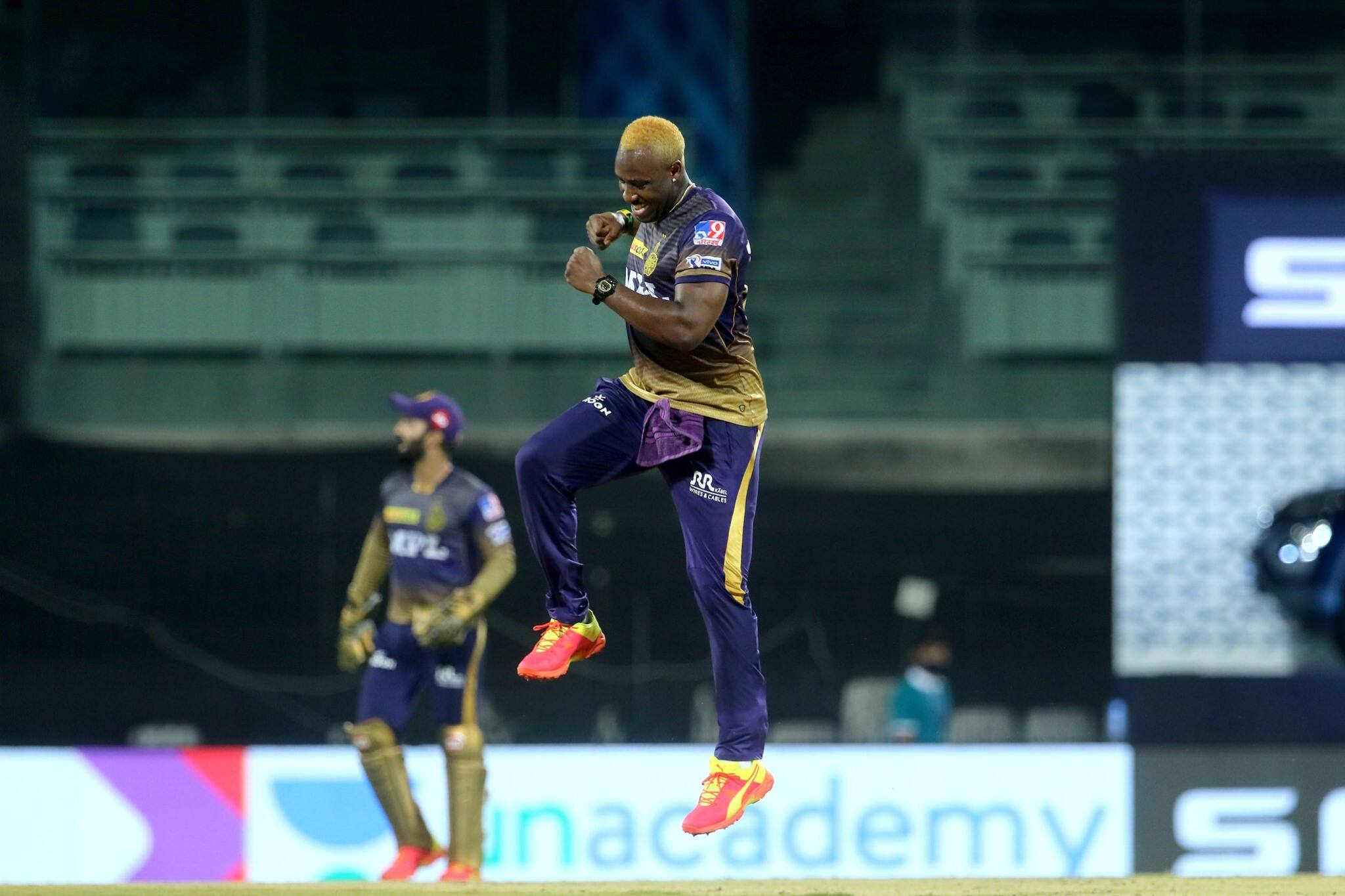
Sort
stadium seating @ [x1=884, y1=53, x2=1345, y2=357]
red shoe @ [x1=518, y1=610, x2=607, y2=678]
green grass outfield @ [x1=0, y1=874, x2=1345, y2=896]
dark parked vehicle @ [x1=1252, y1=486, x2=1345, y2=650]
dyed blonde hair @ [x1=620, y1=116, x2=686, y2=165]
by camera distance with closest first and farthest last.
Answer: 1. dyed blonde hair @ [x1=620, y1=116, x2=686, y2=165]
2. red shoe @ [x1=518, y1=610, x2=607, y2=678]
3. green grass outfield @ [x1=0, y1=874, x2=1345, y2=896]
4. dark parked vehicle @ [x1=1252, y1=486, x2=1345, y2=650]
5. stadium seating @ [x1=884, y1=53, x2=1345, y2=357]

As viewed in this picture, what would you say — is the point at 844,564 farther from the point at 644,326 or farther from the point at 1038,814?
the point at 644,326

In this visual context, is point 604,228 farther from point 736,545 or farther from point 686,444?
point 736,545

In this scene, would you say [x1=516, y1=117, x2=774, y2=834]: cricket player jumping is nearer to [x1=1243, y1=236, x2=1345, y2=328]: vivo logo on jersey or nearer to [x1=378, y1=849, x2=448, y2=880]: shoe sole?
[x1=378, y1=849, x2=448, y2=880]: shoe sole

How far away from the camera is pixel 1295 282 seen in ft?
32.4

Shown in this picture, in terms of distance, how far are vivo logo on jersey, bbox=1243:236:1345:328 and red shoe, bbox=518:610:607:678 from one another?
6190mm

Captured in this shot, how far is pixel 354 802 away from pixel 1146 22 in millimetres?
6148

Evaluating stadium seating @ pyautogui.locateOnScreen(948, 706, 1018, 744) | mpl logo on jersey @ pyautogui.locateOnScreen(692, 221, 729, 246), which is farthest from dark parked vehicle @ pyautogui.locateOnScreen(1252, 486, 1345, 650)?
mpl logo on jersey @ pyautogui.locateOnScreen(692, 221, 729, 246)

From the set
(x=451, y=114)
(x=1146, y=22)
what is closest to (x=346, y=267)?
(x=451, y=114)

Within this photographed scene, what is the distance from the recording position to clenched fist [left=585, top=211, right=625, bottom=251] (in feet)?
14.3

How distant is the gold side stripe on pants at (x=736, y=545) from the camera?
454cm

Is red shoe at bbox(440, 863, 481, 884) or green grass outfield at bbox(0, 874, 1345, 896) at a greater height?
green grass outfield at bbox(0, 874, 1345, 896)

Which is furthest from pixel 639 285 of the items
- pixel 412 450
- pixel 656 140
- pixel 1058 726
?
pixel 1058 726

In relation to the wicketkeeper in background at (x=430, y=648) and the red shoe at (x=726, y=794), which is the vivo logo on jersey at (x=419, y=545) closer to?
the wicketkeeper in background at (x=430, y=648)

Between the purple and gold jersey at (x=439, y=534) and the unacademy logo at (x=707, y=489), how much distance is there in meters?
3.18
